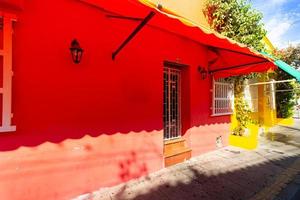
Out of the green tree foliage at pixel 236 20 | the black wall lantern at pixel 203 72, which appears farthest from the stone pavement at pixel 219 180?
the green tree foliage at pixel 236 20

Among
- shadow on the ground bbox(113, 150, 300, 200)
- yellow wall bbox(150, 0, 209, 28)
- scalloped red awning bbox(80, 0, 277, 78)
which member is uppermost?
yellow wall bbox(150, 0, 209, 28)

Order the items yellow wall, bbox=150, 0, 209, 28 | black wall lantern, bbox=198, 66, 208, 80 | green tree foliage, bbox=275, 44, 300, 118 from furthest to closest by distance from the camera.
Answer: green tree foliage, bbox=275, 44, 300, 118
black wall lantern, bbox=198, 66, 208, 80
yellow wall, bbox=150, 0, 209, 28

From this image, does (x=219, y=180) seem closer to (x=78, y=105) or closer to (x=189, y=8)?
(x=78, y=105)

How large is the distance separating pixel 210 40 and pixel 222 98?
535 centimetres

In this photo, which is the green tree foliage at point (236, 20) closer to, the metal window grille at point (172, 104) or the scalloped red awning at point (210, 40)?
the scalloped red awning at point (210, 40)

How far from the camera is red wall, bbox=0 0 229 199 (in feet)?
13.6

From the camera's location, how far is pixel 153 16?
14.0ft

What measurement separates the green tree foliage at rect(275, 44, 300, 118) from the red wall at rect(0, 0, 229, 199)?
1476cm

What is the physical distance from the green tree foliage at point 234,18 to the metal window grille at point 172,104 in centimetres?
339

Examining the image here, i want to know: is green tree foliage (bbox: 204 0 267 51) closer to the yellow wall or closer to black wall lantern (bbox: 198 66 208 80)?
the yellow wall

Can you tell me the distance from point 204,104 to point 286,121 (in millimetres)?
13070

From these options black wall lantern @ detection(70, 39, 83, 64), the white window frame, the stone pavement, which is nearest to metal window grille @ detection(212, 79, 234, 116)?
the stone pavement

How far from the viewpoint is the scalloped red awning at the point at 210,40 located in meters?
4.11

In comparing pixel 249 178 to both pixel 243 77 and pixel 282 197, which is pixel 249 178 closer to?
pixel 282 197
